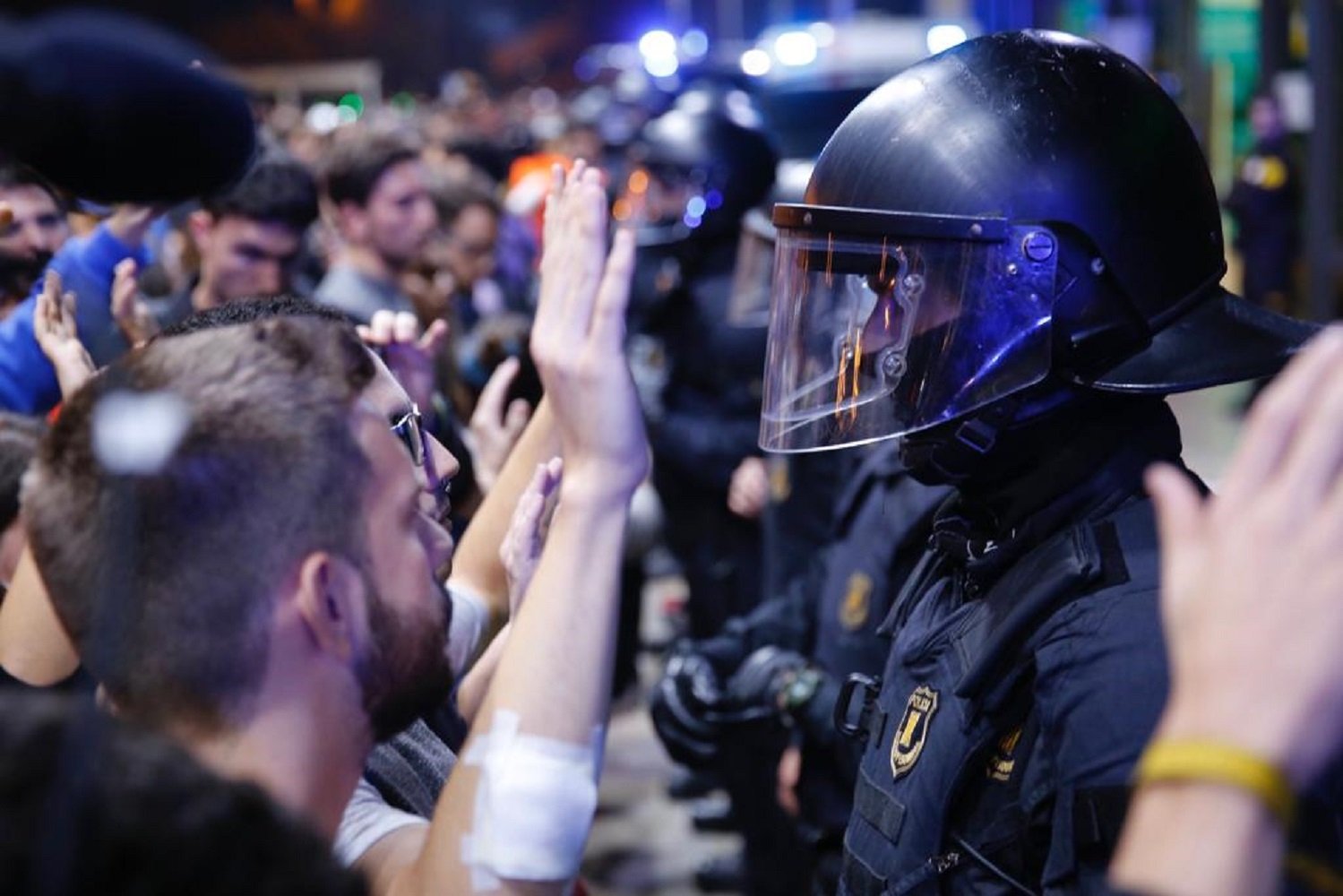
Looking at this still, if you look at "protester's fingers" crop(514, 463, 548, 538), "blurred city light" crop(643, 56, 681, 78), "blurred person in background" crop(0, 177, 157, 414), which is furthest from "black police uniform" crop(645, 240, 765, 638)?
"blurred city light" crop(643, 56, 681, 78)

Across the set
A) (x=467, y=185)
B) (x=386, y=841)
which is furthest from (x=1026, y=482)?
(x=467, y=185)

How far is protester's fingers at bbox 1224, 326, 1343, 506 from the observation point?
115 cm

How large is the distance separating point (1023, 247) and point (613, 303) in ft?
2.55

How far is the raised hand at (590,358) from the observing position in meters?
1.66

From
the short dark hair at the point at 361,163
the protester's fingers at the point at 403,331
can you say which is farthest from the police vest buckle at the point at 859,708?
the short dark hair at the point at 361,163

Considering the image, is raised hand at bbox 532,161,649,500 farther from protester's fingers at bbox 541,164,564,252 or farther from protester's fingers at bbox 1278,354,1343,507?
protester's fingers at bbox 1278,354,1343,507

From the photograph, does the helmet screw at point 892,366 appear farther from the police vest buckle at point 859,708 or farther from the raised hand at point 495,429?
the raised hand at point 495,429

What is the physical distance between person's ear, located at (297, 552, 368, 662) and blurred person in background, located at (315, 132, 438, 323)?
4102 mm

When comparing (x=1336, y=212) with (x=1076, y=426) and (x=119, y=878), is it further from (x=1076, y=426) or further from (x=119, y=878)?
A: (x=119, y=878)

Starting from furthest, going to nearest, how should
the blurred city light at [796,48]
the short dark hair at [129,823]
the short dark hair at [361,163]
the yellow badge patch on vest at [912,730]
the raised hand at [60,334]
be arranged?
the blurred city light at [796,48] < the short dark hair at [361,163] < the raised hand at [60,334] < the yellow badge patch on vest at [912,730] < the short dark hair at [129,823]

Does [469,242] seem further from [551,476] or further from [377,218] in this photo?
[551,476]

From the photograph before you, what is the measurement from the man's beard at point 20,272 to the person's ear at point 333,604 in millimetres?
2352

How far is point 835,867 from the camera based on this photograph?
305 centimetres

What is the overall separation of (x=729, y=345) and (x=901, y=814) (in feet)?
13.0
